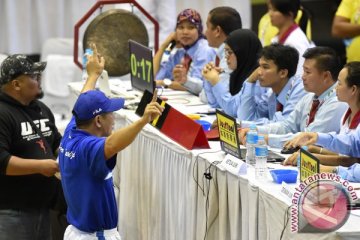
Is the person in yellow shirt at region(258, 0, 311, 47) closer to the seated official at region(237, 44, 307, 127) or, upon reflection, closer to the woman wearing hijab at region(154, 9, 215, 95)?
the woman wearing hijab at region(154, 9, 215, 95)

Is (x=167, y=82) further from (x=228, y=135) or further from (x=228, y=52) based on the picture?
(x=228, y=135)

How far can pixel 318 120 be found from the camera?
4551 mm

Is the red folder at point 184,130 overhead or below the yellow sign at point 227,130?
below

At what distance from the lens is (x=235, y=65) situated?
5.73 m

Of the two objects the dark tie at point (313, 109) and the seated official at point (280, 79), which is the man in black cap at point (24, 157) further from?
the dark tie at point (313, 109)

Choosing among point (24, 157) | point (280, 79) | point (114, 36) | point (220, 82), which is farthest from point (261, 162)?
point (114, 36)

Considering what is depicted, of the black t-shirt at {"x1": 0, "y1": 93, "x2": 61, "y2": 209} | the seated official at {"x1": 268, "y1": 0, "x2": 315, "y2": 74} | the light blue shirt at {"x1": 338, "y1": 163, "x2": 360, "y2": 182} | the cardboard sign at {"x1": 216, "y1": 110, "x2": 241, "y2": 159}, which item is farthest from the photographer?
the seated official at {"x1": 268, "y1": 0, "x2": 315, "y2": 74}

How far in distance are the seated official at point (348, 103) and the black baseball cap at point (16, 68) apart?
143 centimetres

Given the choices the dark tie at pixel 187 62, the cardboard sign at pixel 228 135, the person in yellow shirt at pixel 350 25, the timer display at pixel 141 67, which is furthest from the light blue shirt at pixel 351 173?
the dark tie at pixel 187 62

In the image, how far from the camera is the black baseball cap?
457 centimetres

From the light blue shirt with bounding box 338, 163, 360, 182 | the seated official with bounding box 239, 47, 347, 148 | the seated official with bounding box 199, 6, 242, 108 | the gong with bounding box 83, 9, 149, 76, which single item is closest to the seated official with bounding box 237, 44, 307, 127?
the seated official with bounding box 239, 47, 347, 148

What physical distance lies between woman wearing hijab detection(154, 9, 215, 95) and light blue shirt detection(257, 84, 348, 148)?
1685 millimetres

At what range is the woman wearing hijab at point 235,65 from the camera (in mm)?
5648

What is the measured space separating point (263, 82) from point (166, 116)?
0.61m
